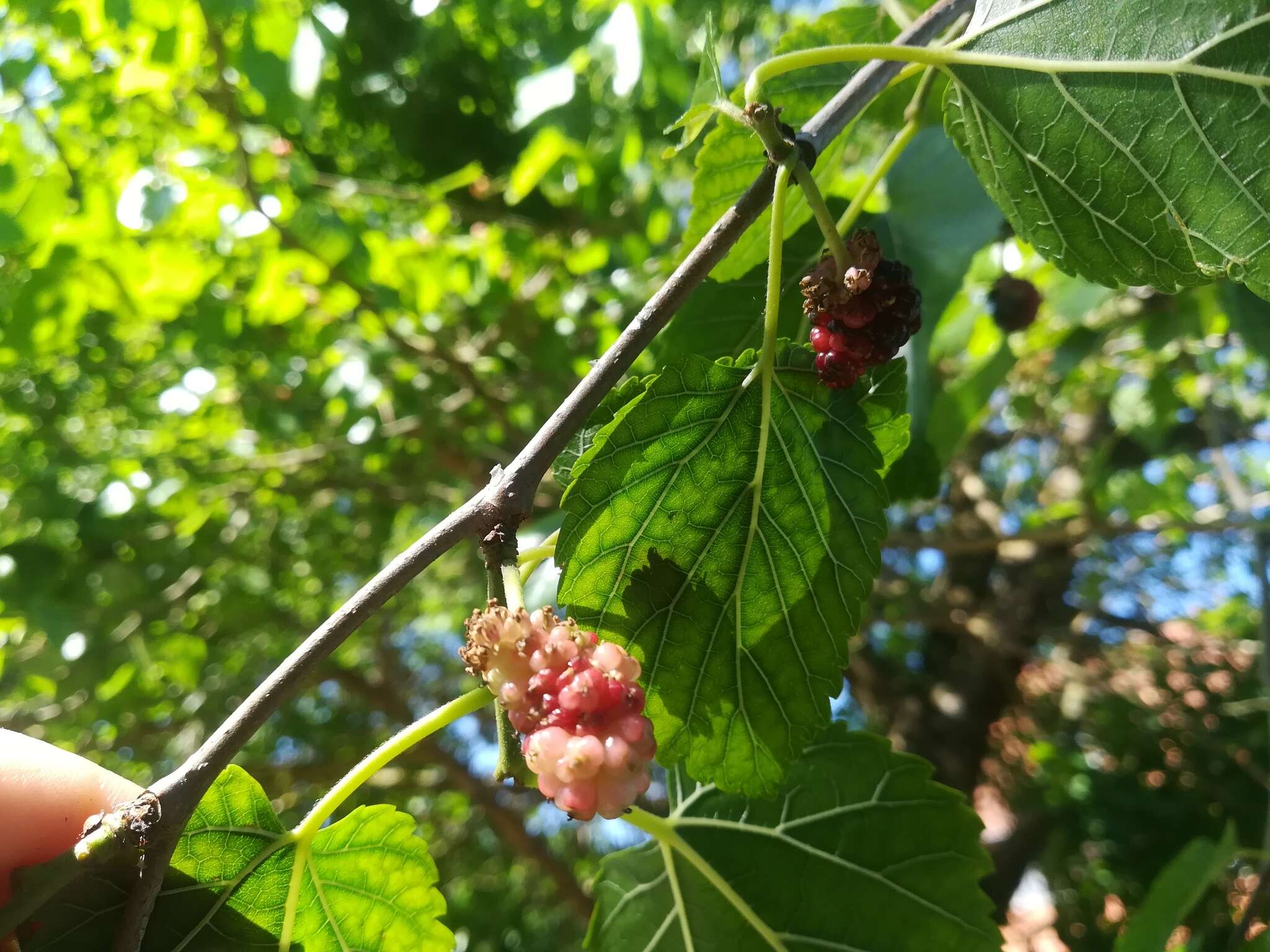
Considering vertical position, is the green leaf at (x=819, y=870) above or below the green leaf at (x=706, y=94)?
below

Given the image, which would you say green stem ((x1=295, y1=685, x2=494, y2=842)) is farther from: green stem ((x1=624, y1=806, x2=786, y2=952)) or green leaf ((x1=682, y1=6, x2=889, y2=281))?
green leaf ((x1=682, y1=6, x2=889, y2=281))

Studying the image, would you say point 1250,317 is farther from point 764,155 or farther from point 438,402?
point 438,402

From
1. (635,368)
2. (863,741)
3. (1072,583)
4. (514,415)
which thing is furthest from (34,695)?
(1072,583)

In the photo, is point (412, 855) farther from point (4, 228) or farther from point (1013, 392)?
point (1013, 392)

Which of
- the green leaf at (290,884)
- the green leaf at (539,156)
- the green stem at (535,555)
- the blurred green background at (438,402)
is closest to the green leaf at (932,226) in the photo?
the blurred green background at (438,402)

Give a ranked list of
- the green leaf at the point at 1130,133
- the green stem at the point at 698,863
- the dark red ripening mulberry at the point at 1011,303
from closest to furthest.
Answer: the green leaf at the point at 1130,133, the green stem at the point at 698,863, the dark red ripening mulberry at the point at 1011,303

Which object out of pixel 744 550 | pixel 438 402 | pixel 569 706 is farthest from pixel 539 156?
A: pixel 569 706

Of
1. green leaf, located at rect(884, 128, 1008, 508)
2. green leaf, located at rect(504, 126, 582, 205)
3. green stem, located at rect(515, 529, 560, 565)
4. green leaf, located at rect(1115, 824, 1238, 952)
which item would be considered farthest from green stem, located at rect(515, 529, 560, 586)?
green leaf, located at rect(504, 126, 582, 205)

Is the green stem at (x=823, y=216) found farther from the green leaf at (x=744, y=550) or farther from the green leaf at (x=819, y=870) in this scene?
the green leaf at (x=819, y=870)
